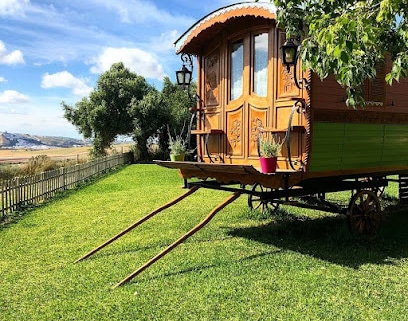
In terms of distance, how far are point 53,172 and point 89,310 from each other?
10.7m

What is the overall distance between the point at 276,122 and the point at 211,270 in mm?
2576

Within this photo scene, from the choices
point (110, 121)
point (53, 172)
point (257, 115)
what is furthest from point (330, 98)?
point (110, 121)

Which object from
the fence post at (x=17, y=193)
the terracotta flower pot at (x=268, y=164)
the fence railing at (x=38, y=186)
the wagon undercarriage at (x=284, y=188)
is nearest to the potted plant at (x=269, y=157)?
the terracotta flower pot at (x=268, y=164)

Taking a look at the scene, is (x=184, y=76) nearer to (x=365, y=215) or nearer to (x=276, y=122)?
(x=276, y=122)

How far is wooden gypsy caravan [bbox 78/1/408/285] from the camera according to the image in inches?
261

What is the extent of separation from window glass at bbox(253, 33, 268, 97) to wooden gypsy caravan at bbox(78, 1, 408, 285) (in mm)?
17

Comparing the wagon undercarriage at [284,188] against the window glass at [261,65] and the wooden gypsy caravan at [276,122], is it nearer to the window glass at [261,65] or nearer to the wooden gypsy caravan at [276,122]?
the wooden gypsy caravan at [276,122]

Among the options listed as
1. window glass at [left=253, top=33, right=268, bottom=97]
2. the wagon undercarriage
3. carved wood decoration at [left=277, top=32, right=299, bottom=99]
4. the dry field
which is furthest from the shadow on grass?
the dry field

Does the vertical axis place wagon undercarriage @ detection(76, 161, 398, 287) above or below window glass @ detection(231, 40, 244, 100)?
below

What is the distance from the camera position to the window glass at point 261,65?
731 cm

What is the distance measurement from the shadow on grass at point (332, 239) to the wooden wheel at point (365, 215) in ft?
0.63

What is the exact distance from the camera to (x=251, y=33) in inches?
298

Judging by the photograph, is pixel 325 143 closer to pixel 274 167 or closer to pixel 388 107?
pixel 274 167

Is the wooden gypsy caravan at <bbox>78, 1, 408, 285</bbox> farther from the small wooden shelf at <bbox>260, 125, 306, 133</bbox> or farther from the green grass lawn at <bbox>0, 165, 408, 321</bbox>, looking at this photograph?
the green grass lawn at <bbox>0, 165, 408, 321</bbox>
